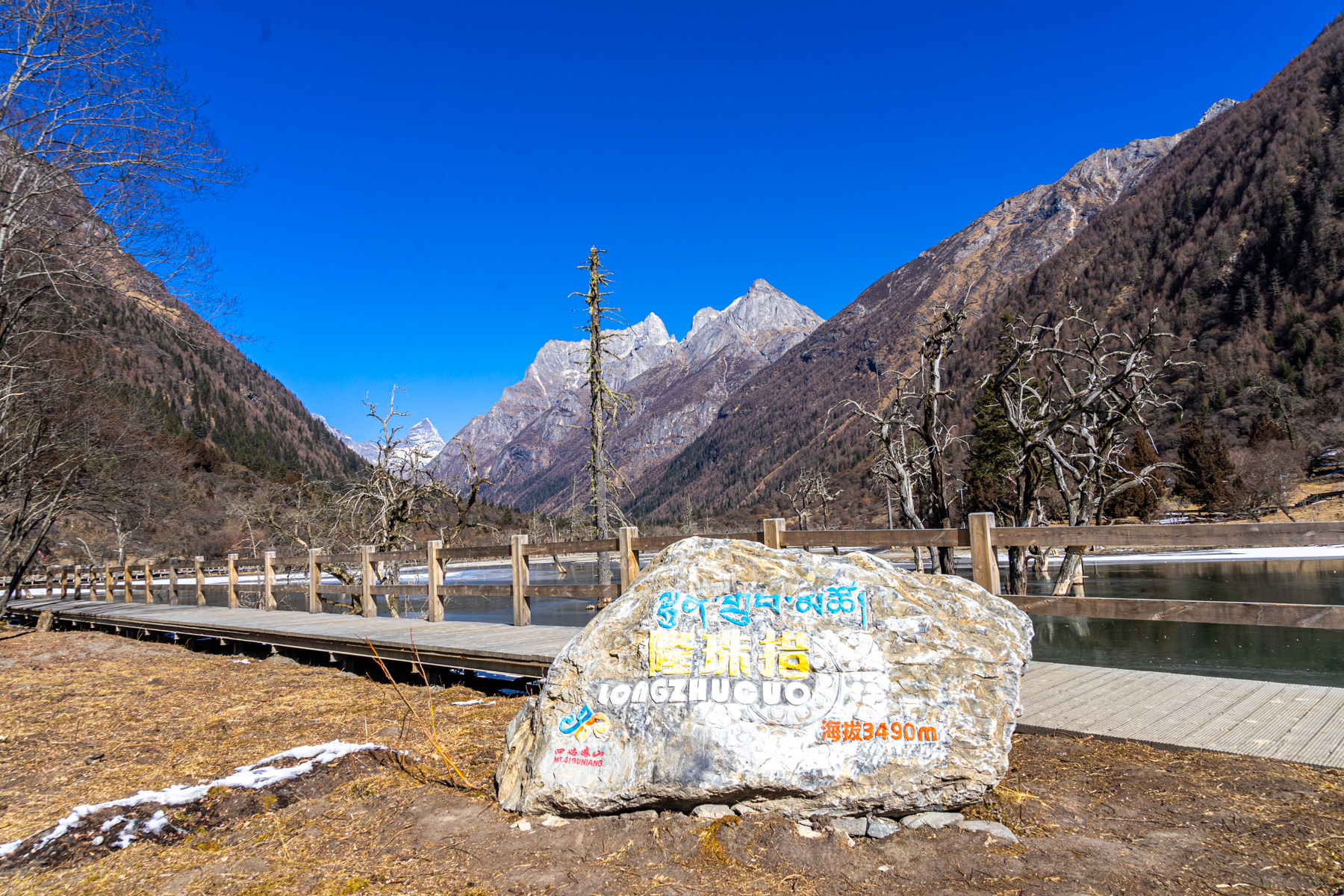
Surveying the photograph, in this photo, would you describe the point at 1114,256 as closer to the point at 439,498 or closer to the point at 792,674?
the point at 439,498

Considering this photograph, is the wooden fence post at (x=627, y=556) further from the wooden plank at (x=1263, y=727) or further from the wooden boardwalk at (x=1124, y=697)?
the wooden plank at (x=1263, y=727)

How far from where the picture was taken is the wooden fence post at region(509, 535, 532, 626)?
8.33 m

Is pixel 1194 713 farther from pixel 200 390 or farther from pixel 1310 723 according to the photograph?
pixel 200 390

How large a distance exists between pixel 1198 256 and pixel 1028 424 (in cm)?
11558

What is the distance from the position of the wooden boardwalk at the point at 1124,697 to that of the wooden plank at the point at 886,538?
3.88 feet

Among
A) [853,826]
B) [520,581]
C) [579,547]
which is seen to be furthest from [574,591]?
[853,826]

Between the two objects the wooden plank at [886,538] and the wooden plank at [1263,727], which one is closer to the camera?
the wooden plank at [1263,727]

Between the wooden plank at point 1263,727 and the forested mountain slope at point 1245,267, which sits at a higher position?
the forested mountain slope at point 1245,267

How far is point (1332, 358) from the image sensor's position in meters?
65.4

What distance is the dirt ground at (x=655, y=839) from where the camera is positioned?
2.80 metres

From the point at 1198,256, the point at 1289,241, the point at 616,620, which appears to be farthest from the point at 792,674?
the point at 1198,256

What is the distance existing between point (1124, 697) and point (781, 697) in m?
3.01

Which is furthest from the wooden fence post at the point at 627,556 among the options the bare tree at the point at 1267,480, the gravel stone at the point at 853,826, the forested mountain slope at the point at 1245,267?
the forested mountain slope at the point at 1245,267

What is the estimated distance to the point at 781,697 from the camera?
11.5 feet
